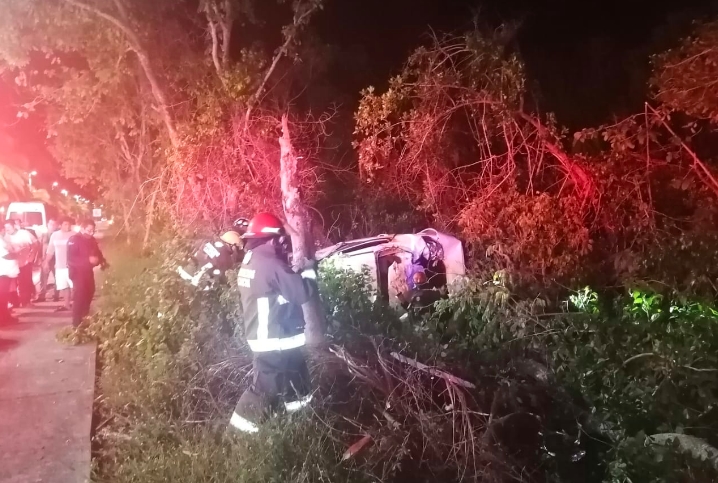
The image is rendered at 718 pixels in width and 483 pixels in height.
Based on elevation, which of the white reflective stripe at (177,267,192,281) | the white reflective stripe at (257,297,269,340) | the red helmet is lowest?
the white reflective stripe at (257,297,269,340)

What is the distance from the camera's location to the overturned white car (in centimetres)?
822

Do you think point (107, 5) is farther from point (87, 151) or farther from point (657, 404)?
point (87, 151)

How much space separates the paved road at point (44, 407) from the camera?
196 inches

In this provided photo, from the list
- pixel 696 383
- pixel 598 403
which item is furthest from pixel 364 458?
pixel 696 383

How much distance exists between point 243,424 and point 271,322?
2.54ft

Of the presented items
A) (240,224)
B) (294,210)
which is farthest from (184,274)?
(294,210)

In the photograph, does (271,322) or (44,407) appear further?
(44,407)

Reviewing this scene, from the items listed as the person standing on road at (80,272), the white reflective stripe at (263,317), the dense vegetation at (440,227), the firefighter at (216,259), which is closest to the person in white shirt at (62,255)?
the dense vegetation at (440,227)

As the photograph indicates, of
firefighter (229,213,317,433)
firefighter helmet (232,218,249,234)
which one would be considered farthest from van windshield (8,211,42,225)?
firefighter (229,213,317,433)

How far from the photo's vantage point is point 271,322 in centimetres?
486

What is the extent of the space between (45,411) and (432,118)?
16.4 feet

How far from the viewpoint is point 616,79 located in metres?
10.0

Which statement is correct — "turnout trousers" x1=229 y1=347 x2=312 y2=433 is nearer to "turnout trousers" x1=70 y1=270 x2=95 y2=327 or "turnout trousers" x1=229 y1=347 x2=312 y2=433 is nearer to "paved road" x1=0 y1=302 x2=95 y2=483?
"paved road" x1=0 y1=302 x2=95 y2=483

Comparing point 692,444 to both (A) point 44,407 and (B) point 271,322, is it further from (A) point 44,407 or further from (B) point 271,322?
(A) point 44,407
